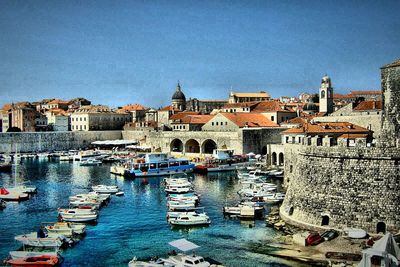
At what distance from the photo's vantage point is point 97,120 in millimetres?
100125

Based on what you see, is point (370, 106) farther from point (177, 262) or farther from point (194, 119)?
point (177, 262)

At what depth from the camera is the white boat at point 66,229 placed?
2644cm

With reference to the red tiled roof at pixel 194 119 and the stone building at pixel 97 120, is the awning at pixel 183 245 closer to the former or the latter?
the red tiled roof at pixel 194 119

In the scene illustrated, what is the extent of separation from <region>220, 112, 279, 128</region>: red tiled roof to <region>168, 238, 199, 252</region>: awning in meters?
45.1

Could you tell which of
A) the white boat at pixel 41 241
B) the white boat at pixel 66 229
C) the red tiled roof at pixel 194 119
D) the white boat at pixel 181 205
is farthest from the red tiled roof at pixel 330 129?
the red tiled roof at pixel 194 119

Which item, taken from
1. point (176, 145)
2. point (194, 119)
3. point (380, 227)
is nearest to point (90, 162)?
point (176, 145)

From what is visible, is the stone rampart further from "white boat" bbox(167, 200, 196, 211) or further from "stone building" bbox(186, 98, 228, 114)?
"stone building" bbox(186, 98, 228, 114)

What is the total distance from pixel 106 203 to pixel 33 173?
2426 centimetres

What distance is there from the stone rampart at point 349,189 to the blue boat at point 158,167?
2961 centimetres

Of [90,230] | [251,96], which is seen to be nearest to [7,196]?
[90,230]

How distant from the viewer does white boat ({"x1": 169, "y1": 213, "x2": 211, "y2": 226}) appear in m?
29.1

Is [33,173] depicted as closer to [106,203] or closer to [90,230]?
[106,203]

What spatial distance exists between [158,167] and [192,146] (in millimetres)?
21640

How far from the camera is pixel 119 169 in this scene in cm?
5569
